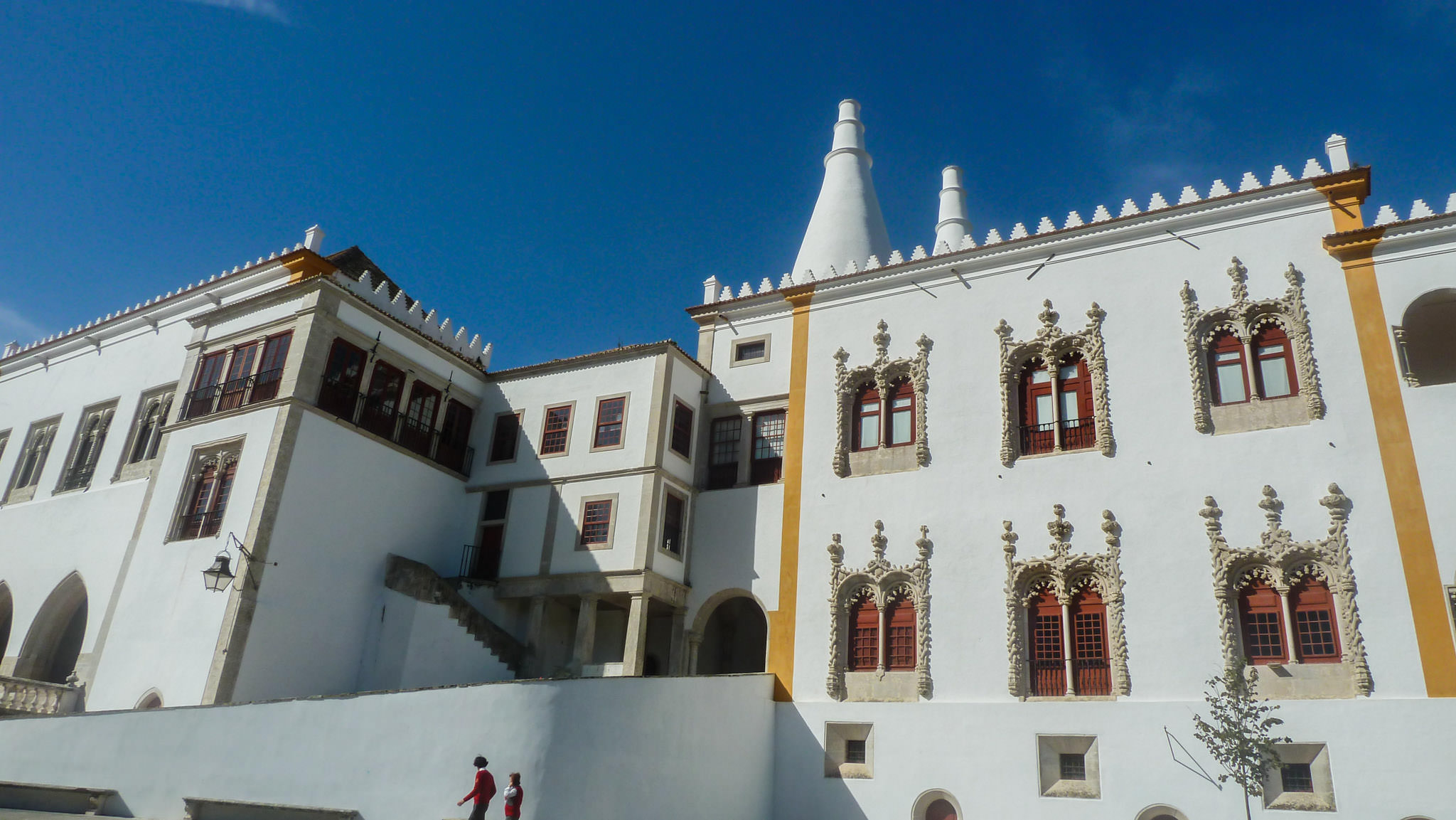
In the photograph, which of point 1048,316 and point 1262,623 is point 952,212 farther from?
point 1262,623

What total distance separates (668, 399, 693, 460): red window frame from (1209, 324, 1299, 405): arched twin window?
11671mm

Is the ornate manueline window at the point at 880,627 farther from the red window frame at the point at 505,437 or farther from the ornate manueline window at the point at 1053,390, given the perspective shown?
the red window frame at the point at 505,437

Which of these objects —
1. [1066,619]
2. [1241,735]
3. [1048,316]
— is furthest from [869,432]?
[1241,735]

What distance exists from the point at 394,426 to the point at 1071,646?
1576 centimetres

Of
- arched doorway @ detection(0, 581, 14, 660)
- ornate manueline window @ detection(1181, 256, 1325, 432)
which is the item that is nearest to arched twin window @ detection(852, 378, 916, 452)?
ornate manueline window @ detection(1181, 256, 1325, 432)

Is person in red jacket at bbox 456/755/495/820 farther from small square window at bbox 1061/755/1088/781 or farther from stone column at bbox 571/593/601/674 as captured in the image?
small square window at bbox 1061/755/1088/781

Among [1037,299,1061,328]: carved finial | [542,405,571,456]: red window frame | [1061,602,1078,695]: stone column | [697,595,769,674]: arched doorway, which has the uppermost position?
[1037,299,1061,328]: carved finial

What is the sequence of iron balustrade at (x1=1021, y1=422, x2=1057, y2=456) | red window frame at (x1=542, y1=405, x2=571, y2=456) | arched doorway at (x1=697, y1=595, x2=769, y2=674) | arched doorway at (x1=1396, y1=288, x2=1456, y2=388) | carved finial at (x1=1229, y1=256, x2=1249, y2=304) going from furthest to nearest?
arched doorway at (x1=697, y1=595, x2=769, y2=674)
red window frame at (x1=542, y1=405, x2=571, y2=456)
iron balustrade at (x1=1021, y1=422, x2=1057, y2=456)
carved finial at (x1=1229, y1=256, x2=1249, y2=304)
arched doorway at (x1=1396, y1=288, x2=1456, y2=388)

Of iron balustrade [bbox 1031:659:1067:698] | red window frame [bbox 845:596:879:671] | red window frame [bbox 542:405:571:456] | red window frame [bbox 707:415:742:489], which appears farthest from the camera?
red window frame [bbox 542:405:571:456]

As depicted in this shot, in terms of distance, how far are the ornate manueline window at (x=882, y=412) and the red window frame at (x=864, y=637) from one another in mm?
2970

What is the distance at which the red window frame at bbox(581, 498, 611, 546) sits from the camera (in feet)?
74.8

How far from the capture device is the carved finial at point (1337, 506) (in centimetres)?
1678

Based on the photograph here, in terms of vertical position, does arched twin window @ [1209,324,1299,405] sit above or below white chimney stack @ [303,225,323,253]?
below

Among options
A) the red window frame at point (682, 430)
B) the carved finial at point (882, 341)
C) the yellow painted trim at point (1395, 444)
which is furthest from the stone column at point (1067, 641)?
the red window frame at point (682, 430)
